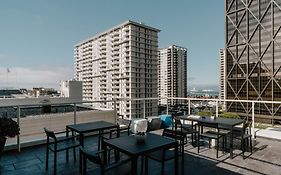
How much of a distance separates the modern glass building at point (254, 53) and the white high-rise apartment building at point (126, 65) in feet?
92.6

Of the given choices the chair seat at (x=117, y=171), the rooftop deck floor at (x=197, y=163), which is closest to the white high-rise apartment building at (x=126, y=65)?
the rooftop deck floor at (x=197, y=163)

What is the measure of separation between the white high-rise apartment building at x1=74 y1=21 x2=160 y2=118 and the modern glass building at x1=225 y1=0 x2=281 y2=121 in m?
28.2

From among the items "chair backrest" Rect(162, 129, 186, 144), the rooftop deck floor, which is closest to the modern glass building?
the rooftop deck floor

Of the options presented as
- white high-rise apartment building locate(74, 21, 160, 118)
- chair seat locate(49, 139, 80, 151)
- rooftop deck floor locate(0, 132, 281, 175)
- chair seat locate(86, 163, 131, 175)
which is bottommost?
rooftop deck floor locate(0, 132, 281, 175)

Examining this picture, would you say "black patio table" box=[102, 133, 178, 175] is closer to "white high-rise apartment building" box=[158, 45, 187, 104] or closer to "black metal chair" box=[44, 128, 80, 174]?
"black metal chair" box=[44, 128, 80, 174]

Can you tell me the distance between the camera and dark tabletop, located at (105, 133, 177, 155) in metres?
2.14

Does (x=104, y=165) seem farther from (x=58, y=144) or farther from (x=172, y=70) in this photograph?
(x=172, y=70)

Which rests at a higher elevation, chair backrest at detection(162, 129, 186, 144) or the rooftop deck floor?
chair backrest at detection(162, 129, 186, 144)

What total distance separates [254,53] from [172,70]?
52.1 metres

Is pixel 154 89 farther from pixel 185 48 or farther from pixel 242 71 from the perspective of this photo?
pixel 185 48

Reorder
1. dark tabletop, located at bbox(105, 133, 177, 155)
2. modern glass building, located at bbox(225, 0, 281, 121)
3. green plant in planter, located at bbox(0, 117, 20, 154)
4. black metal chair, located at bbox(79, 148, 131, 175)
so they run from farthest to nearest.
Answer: modern glass building, located at bbox(225, 0, 281, 121)
green plant in planter, located at bbox(0, 117, 20, 154)
dark tabletop, located at bbox(105, 133, 177, 155)
black metal chair, located at bbox(79, 148, 131, 175)

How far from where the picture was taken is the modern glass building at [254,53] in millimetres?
46438

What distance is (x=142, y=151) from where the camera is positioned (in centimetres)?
210

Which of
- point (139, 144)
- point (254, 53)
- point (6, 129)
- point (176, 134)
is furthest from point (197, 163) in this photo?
point (254, 53)
